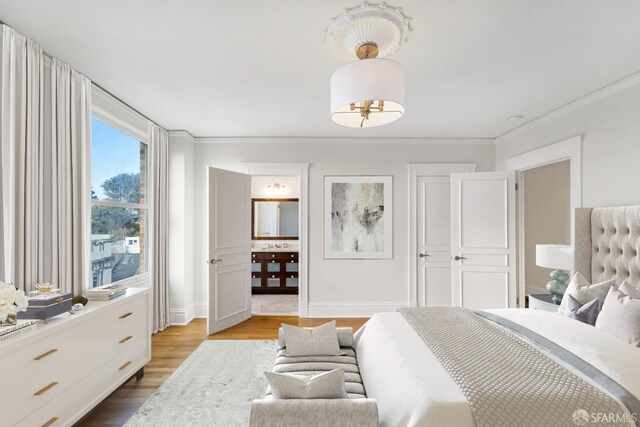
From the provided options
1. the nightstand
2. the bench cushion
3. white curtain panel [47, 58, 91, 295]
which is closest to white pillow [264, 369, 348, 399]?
the bench cushion

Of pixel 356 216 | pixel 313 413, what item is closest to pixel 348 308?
pixel 356 216

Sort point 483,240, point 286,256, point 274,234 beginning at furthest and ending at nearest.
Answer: point 274,234, point 286,256, point 483,240

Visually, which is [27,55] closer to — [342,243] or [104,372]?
[104,372]

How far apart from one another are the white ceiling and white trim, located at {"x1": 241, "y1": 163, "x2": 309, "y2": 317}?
1.09m

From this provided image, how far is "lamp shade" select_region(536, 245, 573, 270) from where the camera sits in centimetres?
285

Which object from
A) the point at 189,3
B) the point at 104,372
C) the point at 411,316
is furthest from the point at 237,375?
the point at 189,3

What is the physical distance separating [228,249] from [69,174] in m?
1.95

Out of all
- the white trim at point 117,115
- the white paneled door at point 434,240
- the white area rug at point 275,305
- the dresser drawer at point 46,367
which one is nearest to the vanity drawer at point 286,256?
the white area rug at point 275,305

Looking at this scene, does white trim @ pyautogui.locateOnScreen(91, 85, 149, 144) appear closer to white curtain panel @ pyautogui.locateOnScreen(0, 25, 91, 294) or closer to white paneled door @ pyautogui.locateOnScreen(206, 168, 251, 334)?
white curtain panel @ pyautogui.locateOnScreen(0, 25, 91, 294)

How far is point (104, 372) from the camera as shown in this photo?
2.25 metres

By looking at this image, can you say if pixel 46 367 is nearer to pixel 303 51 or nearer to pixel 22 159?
pixel 22 159

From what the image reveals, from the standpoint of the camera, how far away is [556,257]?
9.57 feet

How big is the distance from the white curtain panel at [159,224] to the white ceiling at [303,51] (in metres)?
0.58

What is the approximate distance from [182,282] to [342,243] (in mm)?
2162
